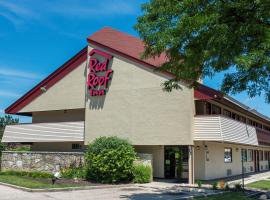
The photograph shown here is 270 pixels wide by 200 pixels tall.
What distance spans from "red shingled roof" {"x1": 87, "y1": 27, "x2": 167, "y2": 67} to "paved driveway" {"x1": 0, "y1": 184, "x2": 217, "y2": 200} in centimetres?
962

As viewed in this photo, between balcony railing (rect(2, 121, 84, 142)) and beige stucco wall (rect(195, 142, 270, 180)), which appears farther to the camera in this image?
balcony railing (rect(2, 121, 84, 142))

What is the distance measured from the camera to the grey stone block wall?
28.7m

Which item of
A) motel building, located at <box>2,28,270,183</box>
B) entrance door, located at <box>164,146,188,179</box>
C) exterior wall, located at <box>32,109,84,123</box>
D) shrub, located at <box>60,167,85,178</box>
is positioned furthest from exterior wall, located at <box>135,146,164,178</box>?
exterior wall, located at <box>32,109,84,123</box>

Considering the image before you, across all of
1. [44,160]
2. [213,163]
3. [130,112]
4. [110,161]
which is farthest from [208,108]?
A: [44,160]

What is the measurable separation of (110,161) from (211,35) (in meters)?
13.4

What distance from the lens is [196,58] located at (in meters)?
14.2

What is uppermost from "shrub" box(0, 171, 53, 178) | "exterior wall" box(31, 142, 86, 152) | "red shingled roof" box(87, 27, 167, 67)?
"red shingled roof" box(87, 27, 167, 67)

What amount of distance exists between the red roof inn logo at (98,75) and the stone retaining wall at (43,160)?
4919 mm

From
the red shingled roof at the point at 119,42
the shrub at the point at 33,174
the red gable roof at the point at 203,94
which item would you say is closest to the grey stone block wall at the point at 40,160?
the shrub at the point at 33,174

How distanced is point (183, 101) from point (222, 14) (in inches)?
512

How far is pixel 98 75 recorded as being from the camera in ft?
99.5

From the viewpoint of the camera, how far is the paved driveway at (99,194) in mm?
17750

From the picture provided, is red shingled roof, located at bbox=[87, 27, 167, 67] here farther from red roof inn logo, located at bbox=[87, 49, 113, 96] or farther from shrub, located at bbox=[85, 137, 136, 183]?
shrub, located at bbox=[85, 137, 136, 183]

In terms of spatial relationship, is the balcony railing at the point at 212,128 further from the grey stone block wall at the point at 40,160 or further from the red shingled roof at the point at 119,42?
the grey stone block wall at the point at 40,160
